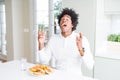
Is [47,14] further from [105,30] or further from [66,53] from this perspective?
[66,53]

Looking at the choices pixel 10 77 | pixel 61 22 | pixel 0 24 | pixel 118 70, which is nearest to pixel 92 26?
pixel 118 70

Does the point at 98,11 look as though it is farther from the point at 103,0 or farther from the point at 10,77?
the point at 10,77

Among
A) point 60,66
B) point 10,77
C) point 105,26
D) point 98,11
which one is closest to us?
point 10,77

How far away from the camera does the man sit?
211 centimetres

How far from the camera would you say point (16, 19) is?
496 centimetres

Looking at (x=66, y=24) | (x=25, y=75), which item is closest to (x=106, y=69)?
(x=66, y=24)

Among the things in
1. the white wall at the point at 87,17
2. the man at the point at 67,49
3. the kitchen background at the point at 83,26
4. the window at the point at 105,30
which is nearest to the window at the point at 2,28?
the kitchen background at the point at 83,26

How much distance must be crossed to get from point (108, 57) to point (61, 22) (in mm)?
1190

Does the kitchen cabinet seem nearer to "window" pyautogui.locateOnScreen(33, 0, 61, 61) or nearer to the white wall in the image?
the white wall

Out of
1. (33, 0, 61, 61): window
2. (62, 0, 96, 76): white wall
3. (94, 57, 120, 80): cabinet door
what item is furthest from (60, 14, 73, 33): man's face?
(33, 0, 61, 61): window

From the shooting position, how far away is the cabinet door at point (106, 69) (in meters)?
2.95

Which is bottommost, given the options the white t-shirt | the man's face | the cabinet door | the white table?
the cabinet door

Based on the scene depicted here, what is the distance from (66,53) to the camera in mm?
2223

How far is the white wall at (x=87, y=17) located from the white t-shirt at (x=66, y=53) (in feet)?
3.18
